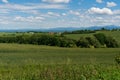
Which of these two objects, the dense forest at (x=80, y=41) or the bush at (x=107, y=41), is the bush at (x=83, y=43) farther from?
the bush at (x=107, y=41)

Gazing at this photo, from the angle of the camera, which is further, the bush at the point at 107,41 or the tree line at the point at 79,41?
the bush at the point at 107,41

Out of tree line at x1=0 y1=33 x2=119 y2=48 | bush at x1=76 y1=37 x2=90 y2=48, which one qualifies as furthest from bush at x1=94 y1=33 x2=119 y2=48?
bush at x1=76 y1=37 x2=90 y2=48

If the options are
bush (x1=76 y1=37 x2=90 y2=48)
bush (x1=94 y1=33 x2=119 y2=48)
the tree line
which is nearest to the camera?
bush (x1=76 y1=37 x2=90 y2=48)

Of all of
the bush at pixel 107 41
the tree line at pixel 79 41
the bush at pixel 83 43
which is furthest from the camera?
the bush at pixel 107 41

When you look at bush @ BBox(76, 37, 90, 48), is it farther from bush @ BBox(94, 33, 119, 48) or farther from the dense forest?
bush @ BBox(94, 33, 119, 48)

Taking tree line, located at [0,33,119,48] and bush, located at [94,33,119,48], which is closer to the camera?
tree line, located at [0,33,119,48]

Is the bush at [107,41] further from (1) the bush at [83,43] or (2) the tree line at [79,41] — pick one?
(1) the bush at [83,43]

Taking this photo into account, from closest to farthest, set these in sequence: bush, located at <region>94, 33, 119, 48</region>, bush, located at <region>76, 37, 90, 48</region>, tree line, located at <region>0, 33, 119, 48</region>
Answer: bush, located at <region>76, 37, 90, 48</region>, tree line, located at <region>0, 33, 119, 48</region>, bush, located at <region>94, 33, 119, 48</region>

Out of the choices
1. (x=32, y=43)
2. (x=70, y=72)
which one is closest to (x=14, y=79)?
(x=70, y=72)

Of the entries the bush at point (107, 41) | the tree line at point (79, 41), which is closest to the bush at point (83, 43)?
the tree line at point (79, 41)

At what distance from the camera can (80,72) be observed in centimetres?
984

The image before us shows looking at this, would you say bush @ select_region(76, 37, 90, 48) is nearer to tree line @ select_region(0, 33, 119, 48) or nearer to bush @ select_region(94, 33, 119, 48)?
tree line @ select_region(0, 33, 119, 48)

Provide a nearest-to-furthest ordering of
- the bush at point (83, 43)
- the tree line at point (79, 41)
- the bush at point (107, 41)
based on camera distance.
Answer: the bush at point (83, 43) < the tree line at point (79, 41) < the bush at point (107, 41)

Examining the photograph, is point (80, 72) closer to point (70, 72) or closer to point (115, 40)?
point (70, 72)
